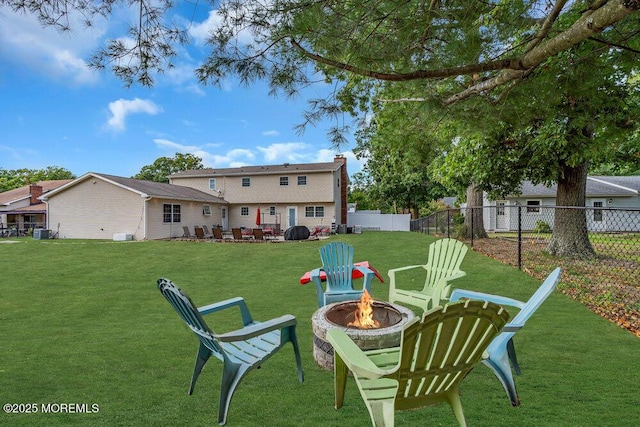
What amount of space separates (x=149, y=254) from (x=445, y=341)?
11469mm

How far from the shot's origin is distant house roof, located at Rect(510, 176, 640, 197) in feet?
71.3

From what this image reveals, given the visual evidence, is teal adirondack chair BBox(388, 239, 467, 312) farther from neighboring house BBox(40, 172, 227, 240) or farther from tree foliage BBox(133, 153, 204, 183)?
tree foliage BBox(133, 153, 204, 183)

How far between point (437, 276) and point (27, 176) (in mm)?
51769

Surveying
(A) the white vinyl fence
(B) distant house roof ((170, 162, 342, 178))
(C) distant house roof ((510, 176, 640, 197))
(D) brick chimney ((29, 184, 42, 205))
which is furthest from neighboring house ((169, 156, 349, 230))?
(C) distant house roof ((510, 176, 640, 197))

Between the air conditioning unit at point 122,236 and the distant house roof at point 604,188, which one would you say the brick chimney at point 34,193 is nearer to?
the air conditioning unit at point 122,236

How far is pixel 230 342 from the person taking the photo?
93.2 inches

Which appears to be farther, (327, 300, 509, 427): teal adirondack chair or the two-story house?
the two-story house

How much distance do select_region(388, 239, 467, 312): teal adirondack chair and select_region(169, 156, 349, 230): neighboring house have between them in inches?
690

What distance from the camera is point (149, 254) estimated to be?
1127 centimetres

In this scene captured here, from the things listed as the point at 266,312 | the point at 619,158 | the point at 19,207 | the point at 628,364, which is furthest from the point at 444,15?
the point at 19,207

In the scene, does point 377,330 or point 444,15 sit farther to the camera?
point 444,15

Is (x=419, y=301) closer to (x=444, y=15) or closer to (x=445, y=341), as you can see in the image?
(x=445, y=341)

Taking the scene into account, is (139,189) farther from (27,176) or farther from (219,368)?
(27,176)

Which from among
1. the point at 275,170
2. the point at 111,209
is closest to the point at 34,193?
the point at 111,209
